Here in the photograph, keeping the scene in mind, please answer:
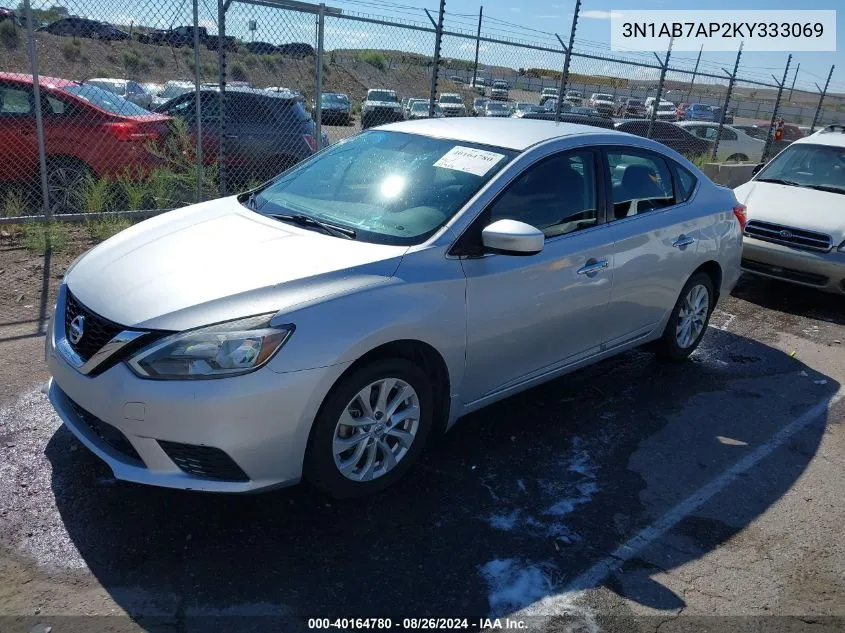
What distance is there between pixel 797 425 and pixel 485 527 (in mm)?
2592

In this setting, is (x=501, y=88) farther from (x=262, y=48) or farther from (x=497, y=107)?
(x=262, y=48)

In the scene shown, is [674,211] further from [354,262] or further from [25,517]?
[25,517]

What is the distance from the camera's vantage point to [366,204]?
391 centimetres

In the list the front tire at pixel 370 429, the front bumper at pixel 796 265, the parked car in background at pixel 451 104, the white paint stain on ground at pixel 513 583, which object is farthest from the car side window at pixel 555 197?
the parked car in background at pixel 451 104

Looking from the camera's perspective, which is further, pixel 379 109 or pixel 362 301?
pixel 379 109

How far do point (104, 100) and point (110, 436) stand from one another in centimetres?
703

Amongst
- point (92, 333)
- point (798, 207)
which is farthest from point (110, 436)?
point (798, 207)

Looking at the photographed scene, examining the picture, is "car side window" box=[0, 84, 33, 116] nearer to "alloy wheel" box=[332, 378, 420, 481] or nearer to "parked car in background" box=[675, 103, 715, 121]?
"alloy wheel" box=[332, 378, 420, 481]

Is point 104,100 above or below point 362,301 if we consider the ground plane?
above

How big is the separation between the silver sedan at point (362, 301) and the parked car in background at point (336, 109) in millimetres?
7880

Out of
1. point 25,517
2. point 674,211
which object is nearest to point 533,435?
point 674,211

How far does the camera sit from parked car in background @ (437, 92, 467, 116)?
46.8ft

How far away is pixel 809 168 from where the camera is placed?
8.61m

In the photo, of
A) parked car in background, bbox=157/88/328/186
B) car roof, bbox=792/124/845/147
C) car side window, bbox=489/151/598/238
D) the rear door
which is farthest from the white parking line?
parked car in background, bbox=157/88/328/186
